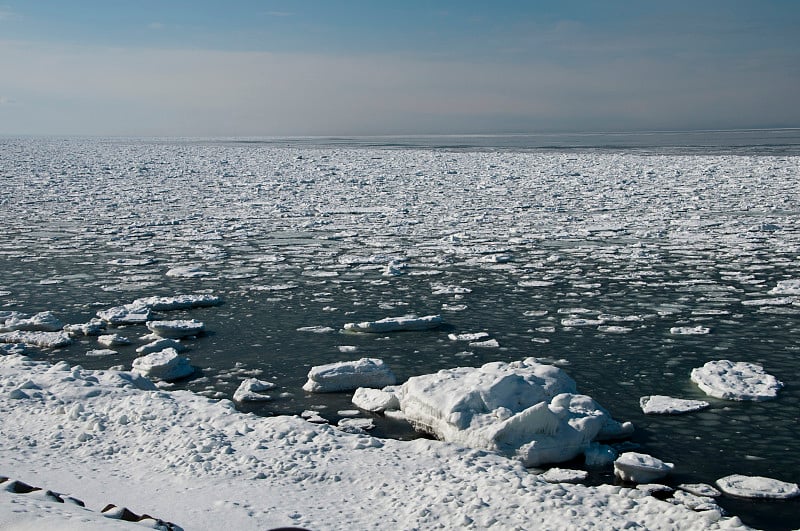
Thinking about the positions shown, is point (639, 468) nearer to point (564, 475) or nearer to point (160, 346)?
point (564, 475)

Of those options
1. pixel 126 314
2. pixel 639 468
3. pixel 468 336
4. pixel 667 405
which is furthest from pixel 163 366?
Answer: pixel 667 405

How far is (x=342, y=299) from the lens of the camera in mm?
8703

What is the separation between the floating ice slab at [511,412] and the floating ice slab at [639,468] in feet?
1.13

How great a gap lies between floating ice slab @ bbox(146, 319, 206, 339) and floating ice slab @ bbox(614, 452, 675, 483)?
4.37 metres

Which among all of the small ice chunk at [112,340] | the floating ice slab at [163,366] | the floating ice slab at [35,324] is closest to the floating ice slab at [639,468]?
the floating ice slab at [163,366]

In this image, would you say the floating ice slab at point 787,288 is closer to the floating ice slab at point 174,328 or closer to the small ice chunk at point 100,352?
the floating ice slab at point 174,328

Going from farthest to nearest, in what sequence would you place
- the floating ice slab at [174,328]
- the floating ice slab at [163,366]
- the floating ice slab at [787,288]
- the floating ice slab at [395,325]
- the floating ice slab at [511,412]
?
the floating ice slab at [787,288] < the floating ice slab at [395,325] < the floating ice slab at [174,328] < the floating ice slab at [163,366] < the floating ice slab at [511,412]

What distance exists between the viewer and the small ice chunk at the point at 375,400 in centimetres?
551

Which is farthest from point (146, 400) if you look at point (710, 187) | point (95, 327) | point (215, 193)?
point (710, 187)

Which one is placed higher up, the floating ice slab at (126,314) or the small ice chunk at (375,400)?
the floating ice slab at (126,314)

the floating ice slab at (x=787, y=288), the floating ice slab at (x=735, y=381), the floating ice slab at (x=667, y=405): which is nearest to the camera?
the floating ice slab at (x=667, y=405)

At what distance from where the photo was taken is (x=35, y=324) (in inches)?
295

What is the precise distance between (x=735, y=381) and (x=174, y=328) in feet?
16.1

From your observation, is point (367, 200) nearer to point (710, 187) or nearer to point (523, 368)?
point (710, 187)
